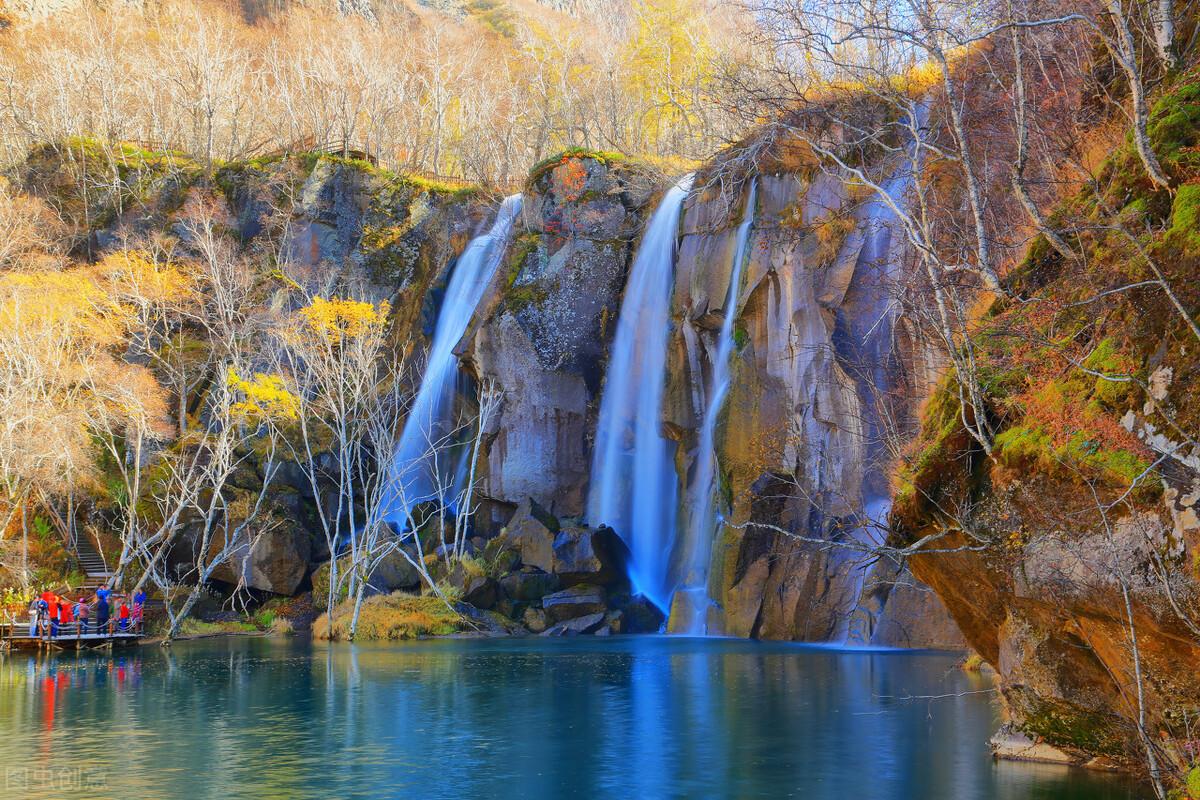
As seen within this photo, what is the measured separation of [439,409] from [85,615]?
520 inches

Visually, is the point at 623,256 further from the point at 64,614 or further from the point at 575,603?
the point at 64,614

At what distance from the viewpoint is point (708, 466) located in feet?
104

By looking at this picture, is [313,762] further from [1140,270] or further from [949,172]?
[949,172]

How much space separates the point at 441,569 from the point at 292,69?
125ft

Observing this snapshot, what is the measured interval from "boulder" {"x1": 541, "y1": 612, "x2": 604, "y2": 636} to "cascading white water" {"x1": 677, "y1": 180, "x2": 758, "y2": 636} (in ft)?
7.91

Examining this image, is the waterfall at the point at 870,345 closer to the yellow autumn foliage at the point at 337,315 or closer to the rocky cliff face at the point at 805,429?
the rocky cliff face at the point at 805,429

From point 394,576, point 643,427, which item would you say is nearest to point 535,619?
point 394,576

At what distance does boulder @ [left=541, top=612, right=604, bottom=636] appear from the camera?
1214 inches

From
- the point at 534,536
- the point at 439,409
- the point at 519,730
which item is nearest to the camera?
the point at 519,730

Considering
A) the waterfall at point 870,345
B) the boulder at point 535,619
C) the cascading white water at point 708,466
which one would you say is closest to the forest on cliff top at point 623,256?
the waterfall at point 870,345

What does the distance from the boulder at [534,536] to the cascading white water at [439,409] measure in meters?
3.41

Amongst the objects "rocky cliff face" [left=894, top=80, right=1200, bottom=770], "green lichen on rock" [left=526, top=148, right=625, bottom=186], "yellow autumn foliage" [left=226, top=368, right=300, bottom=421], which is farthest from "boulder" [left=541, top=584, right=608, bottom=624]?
"rocky cliff face" [left=894, top=80, right=1200, bottom=770]

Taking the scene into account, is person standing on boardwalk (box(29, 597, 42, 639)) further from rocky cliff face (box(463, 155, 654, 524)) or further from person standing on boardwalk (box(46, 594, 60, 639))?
rocky cliff face (box(463, 155, 654, 524))

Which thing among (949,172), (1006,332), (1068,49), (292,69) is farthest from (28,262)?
(1006,332)
